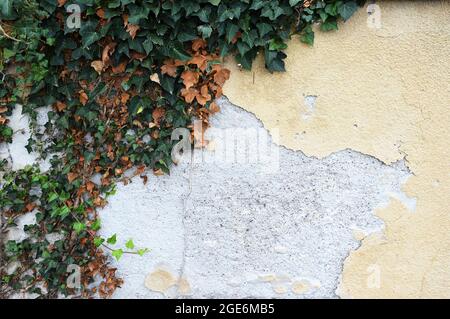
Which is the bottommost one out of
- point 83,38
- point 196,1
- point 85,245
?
point 85,245

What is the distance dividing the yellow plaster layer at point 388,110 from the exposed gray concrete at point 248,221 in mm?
86

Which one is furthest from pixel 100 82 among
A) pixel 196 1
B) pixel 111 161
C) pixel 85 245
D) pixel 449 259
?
pixel 449 259

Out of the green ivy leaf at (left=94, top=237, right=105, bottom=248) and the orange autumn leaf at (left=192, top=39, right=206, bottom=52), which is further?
the green ivy leaf at (left=94, top=237, right=105, bottom=248)

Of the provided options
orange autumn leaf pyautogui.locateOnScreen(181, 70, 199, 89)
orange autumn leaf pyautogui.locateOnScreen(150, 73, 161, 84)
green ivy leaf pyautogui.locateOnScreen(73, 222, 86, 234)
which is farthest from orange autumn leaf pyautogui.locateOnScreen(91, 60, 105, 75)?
green ivy leaf pyautogui.locateOnScreen(73, 222, 86, 234)

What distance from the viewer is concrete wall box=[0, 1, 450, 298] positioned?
7.40ft

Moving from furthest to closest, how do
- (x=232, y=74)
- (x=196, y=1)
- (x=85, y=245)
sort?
(x=85, y=245) → (x=232, y=74) → (x=196, y=1)

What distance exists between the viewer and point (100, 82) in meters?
2.35

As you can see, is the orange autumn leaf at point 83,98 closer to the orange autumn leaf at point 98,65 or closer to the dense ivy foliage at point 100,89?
the dense ivy foliage at point 100,89

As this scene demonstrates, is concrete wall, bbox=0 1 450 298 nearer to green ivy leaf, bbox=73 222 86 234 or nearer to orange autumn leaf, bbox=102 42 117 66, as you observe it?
green ivy leaf, bbox=73 222 86 234

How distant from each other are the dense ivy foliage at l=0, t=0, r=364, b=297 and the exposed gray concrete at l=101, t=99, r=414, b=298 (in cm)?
13

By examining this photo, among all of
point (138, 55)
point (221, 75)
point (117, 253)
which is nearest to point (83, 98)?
point (138, 55)

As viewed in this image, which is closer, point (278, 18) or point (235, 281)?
point (278, 18)

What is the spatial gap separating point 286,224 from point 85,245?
1126 mm

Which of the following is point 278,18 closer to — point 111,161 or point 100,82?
point 100,82
